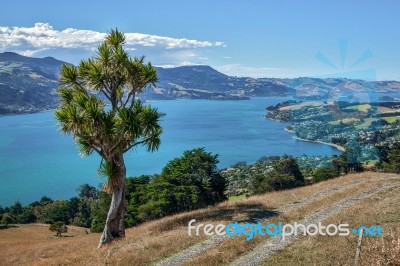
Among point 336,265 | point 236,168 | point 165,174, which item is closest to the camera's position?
point 336,265

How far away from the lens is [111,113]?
17438mm

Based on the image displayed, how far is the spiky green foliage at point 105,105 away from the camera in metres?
16.8

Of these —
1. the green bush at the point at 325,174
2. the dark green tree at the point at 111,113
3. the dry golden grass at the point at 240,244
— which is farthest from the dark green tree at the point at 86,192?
the dry golden grass at the point at 240,244

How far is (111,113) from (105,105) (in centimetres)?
142

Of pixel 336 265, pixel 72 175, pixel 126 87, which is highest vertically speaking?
pixel 126 87

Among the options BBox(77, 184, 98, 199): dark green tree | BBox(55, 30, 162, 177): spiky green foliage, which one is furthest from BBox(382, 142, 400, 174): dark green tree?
BBox(77, 184, 98, 199): dark green tree

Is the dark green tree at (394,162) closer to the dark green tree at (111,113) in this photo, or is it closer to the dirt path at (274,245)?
the dirt path at (274,245)

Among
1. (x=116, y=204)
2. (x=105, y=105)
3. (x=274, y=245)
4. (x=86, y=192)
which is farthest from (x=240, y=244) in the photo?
(x=86, y=192)

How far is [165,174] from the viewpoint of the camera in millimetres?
50469

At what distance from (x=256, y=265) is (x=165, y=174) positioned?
40037 millimetres

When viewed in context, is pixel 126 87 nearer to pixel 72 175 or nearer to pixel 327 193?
pixel 327 193

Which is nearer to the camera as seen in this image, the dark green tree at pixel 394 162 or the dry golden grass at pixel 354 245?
the dry golden grass at pixel 354 245

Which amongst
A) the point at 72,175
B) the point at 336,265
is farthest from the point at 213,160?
the point at 72,175

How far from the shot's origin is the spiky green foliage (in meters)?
16.8
